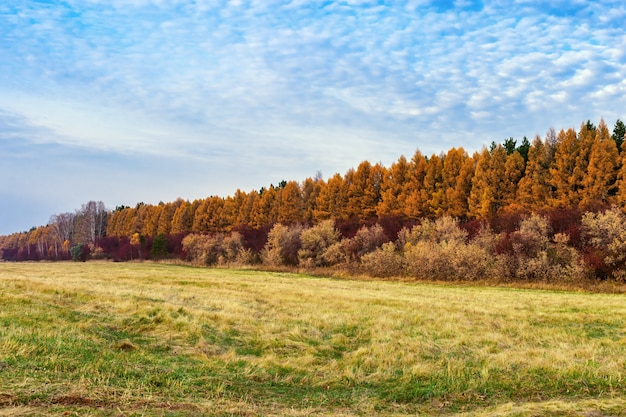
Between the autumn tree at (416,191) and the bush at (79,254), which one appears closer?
the autumn tree at (416,191)

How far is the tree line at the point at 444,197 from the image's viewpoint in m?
51.5

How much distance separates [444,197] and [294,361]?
184 ft

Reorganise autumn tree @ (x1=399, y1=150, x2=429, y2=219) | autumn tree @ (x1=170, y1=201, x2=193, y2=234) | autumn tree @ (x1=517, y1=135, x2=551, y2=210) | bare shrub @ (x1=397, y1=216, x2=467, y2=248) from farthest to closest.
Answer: autumn tree @ (x1=170, y1=201, x2=193, y2=234), autumn tree @ (x1=399, y1=150, x2=429, y2=219), autumn tree @ (x1=517, y1=135, x2=551, y2=210), bare shrub @ (x1=397, y1=216, x2=467, y2=248)

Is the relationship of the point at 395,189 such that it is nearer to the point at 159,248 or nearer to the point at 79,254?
the point at 159,248

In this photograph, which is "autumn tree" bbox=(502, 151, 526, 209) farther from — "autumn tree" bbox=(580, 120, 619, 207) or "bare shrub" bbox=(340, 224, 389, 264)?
"bare shrub" bbox=(340, 224, 389, 264)

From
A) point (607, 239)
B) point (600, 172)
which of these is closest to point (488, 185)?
point (600, 172)

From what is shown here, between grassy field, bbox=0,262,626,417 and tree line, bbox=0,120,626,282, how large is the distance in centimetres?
3055

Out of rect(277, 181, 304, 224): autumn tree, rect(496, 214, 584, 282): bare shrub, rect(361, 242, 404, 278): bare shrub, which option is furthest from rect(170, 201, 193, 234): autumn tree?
rect(496, 214, 584, 282): bare shrub

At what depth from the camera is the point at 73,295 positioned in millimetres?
19750

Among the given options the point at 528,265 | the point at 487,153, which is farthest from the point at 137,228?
the point at 528,265

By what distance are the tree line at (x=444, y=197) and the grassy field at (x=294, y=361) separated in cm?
3055

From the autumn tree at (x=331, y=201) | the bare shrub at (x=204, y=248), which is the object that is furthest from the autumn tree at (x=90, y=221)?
the autumn tree at (x=331, y=201)

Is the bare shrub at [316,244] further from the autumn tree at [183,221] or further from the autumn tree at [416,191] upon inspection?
the autumn tree at [183,221]

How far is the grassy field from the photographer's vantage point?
300 inches
